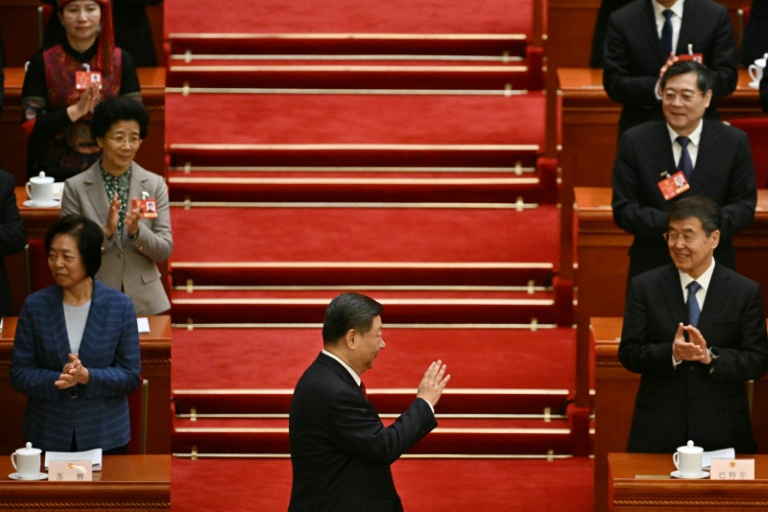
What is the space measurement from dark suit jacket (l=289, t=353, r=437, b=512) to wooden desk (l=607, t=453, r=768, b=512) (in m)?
0.50

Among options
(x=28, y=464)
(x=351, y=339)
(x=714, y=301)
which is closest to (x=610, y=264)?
(x=714, y=301)

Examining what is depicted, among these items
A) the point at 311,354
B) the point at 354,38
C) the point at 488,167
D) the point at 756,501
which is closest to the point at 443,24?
the point at 354,38

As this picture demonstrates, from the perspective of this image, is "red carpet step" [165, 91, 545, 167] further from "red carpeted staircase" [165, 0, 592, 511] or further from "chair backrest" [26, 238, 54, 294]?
"chair backrest" [26, 238, 54, 294]

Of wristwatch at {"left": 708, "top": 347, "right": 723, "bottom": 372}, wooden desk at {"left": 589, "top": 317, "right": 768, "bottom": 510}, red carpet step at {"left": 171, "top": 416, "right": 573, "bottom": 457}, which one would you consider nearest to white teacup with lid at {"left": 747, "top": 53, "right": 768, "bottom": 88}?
wooden desk at {"left": 589, "top": 317, "right": 768, "bottom": 510}

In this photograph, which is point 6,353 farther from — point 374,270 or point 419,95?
point 419,95

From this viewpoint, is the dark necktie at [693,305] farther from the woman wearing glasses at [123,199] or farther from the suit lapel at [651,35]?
the woman wearing glasses at [123,199]

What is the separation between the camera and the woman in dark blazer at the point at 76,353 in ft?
11.0

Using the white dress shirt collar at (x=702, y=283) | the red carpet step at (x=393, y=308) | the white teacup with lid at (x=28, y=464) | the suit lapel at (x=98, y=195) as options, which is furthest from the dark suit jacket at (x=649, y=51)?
the white teacup with lid at (x=28, y=464)

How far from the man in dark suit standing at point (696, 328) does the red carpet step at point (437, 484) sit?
21.0 inches

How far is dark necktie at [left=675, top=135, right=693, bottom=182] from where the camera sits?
12.4ft

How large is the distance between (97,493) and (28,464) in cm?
16

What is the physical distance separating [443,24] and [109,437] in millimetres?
2252

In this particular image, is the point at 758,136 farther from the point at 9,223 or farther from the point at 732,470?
the point at 9,223

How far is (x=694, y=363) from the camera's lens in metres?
3.32
